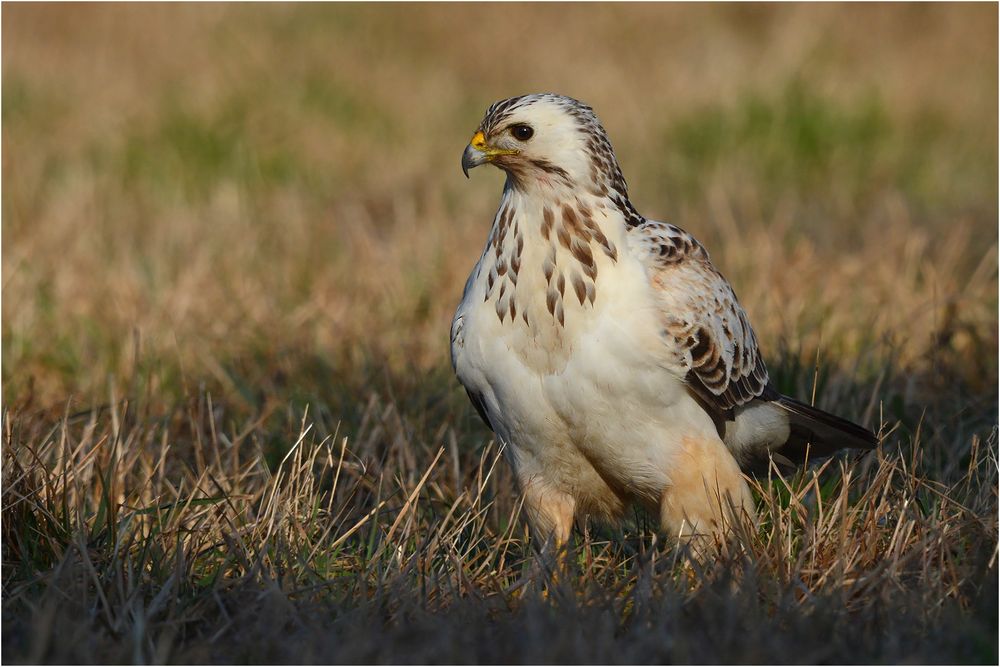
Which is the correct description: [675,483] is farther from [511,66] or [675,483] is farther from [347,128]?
[511,66]

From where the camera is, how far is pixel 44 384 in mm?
5340

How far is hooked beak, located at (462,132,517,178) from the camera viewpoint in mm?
3680

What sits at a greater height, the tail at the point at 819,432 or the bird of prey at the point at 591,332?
the bird of prey at the point at 591,332

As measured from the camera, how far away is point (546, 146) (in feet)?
12.0

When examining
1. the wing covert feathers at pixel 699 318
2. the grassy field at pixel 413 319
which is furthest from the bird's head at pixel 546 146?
the grassy field at pixel 413 319

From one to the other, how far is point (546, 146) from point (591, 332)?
19.6 inches

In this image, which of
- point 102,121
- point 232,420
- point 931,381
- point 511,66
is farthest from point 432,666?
point 511,66

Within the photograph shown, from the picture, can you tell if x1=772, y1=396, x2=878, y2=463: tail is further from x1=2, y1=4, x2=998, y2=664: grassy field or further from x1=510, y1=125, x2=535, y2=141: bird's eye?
x1=510, y1=125, x2=535, y2=141: bird's eye

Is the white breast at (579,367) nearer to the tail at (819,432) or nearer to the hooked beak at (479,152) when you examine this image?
the hooked beak at (479,152)

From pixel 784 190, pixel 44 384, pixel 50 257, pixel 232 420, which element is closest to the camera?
pixel 232 420

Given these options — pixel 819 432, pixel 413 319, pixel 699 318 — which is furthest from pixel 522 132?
pixel 413 319

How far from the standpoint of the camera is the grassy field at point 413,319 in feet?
10.5

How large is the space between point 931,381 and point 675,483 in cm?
166

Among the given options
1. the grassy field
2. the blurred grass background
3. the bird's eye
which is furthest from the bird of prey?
the blurred grass background
